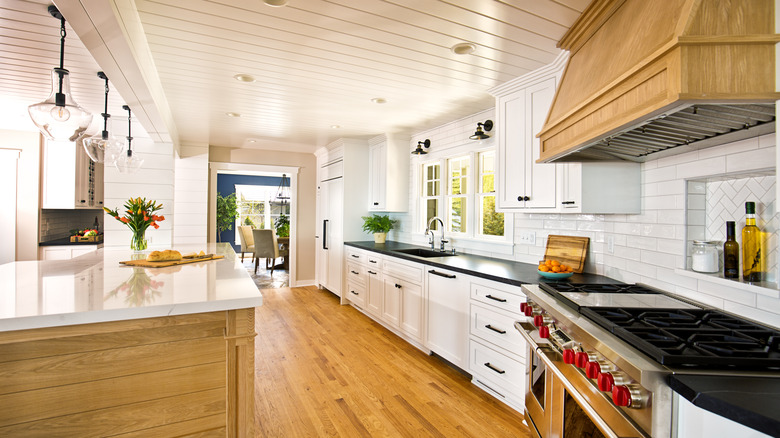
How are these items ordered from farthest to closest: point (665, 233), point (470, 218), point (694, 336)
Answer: point (470, 218) < point (665, 233) < point (694, 336)

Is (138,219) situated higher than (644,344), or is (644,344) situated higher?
(138,219)

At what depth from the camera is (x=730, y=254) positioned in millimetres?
1479

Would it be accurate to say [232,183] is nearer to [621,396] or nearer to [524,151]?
[524,151]

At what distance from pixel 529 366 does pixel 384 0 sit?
1990 millimetres

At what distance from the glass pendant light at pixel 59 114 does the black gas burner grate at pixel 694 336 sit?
249 cm

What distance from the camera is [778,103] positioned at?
938mm

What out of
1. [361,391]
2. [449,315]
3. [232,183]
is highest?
[232,183]

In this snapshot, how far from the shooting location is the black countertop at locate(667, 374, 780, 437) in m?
0.71

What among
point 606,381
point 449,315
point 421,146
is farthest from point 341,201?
point 606,381

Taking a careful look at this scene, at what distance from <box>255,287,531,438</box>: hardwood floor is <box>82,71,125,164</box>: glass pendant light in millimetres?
2047

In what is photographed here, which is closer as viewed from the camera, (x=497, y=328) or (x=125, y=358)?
(x=125, y=358)

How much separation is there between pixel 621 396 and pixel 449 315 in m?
1.98

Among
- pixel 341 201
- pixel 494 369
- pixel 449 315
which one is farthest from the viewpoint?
pixel 341 201

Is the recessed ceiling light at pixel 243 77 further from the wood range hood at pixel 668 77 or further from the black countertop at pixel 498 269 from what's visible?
the wood range hood at pixel 668 77
